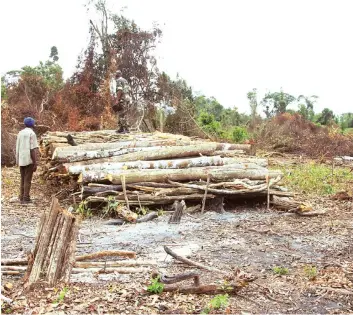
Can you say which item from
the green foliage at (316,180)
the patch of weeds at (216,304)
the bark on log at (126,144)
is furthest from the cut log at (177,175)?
the patch of weeds at (216,304)

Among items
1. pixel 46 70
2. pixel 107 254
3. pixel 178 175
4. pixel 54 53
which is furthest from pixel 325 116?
pixel 107 254

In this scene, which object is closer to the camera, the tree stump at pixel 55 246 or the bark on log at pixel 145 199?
the tree stump at pixel 55 246

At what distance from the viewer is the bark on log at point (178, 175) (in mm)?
8594

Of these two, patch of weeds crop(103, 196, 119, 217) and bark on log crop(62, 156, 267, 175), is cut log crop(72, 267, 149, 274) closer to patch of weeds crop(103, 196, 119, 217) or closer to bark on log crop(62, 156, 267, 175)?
patch of weeds crop(103, 196, 119, 217)

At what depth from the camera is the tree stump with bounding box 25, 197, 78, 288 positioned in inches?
180

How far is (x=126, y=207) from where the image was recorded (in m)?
8.16

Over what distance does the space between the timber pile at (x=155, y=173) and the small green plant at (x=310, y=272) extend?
335 cm

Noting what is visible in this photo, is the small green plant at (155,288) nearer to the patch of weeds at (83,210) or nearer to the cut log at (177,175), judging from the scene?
the patch of weeds at (83,210)

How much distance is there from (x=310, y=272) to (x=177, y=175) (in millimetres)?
4171

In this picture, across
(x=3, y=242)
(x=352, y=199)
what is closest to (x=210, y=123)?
(x=352, y=199)

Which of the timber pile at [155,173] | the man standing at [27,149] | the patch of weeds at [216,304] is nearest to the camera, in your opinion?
the patch of weeds at [216,304]

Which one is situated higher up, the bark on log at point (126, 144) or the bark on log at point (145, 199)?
the bark on log at point (126, 144)

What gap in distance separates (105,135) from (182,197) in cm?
440

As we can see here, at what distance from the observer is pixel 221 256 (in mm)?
5742
